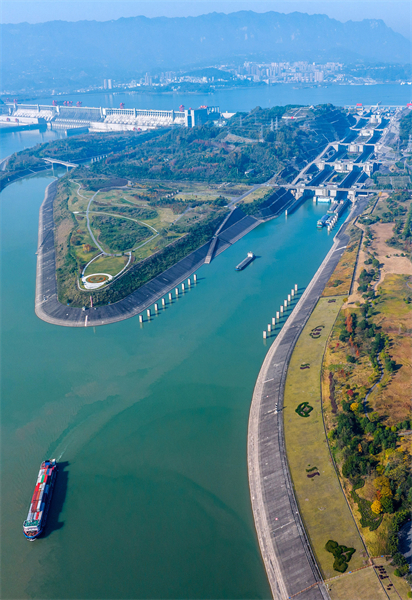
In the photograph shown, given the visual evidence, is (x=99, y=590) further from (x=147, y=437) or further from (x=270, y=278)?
(x=270, y=278)

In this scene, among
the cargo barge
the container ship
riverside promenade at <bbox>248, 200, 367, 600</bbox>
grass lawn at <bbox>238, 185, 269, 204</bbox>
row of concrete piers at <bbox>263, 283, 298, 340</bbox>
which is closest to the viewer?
riverside promenade at <bbox>248, 200, 367, 600</bbox>

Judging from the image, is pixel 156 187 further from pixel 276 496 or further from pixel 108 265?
pixel 276 496

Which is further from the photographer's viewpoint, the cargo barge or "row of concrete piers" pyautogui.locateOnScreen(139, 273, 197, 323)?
the cargo barge

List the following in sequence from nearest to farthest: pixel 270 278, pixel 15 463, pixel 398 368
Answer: pixel 15 463
pixel 398 368
pixel 270 278

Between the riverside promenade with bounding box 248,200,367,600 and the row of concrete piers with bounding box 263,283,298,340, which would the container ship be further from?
the row of concrete piers with bounding box 263,283,298,340

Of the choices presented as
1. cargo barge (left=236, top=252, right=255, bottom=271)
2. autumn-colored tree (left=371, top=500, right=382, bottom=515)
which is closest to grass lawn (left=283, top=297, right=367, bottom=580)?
autumn-colored tree (left=371, top=500, right=382, bottom=515)

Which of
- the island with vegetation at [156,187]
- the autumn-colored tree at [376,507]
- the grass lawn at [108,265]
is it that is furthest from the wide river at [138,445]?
the grass lawn at [108,265]

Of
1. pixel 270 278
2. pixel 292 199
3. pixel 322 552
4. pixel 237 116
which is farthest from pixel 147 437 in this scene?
pixel 237 116
